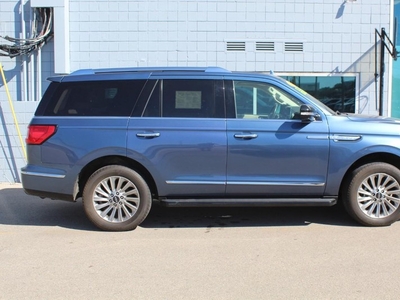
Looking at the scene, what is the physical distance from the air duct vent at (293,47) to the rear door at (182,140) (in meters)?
4.81

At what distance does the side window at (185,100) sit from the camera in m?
5.59

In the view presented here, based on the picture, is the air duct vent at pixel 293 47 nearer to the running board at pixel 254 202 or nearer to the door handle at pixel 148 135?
the running board at pixel 254 202

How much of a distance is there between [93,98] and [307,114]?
9.19 feet

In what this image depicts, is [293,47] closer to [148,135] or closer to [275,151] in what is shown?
[275,151]

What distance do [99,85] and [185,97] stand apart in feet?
3.84

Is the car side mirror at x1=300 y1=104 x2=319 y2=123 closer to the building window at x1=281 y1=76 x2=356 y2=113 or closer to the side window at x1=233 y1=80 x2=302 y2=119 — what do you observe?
the side window at x1=233 y1=80 x2=302 y2=119

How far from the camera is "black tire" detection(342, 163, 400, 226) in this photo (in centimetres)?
552

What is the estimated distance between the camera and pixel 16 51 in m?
9.77

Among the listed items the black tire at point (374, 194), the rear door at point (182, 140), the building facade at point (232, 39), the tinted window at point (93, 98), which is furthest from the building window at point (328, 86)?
the tinted window at point (93, 98)

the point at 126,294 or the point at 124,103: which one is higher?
the point at 124,103

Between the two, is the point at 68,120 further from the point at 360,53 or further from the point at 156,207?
the point at 360,53

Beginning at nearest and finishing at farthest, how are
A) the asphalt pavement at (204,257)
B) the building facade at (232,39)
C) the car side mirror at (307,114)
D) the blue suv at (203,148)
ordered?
the asphalt pavement at (204,257)
the car side mirror at (307,114)
the blue suv at (203,148)
the building facade at (232,39)

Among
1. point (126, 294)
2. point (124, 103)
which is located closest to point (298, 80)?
point (124, 103)

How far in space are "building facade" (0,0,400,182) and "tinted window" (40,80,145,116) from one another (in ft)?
14.2
